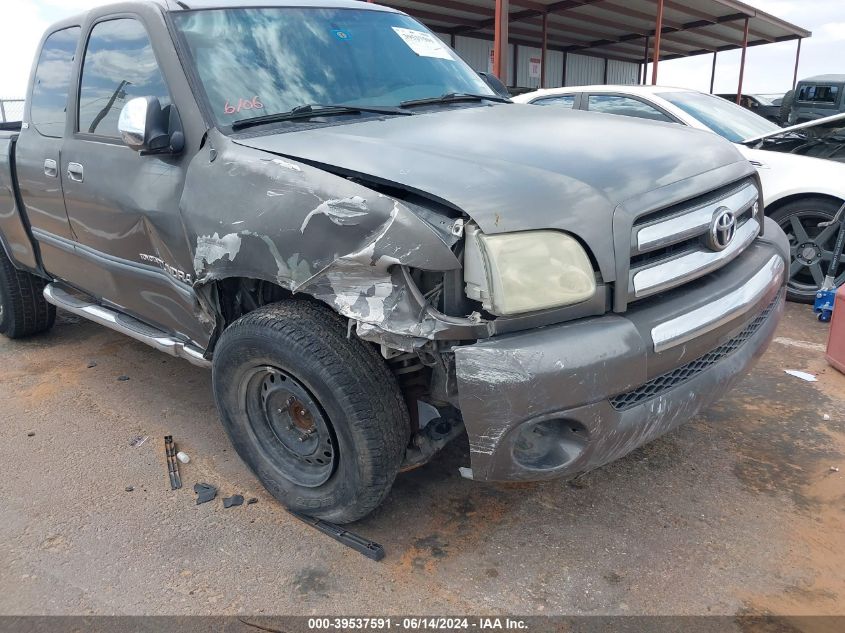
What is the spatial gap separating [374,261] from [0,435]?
2.58 m

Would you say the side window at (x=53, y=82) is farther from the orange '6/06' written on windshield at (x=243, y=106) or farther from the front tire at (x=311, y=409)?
the front tire at (x=311, y=409)

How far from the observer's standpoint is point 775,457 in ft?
9.66

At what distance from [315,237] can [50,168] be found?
2221 millimetres

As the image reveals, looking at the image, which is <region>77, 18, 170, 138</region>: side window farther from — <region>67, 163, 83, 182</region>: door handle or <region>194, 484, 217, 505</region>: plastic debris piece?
<region>194, 484, 217, 505</region>: plastic debris piece

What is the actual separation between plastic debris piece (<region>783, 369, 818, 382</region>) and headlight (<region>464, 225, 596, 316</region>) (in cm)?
256

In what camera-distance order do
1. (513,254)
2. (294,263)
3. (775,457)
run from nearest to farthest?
(513,254), (294,263), (775,457)

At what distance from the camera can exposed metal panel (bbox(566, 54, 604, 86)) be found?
24.7 metres

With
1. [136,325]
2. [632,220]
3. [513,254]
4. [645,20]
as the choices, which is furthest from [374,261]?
[645,20]

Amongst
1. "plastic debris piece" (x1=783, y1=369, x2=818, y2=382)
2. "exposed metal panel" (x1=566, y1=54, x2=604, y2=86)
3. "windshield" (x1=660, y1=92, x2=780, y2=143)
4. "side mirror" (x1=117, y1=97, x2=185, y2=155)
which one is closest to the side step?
"side mirror" (x1=117, y1=97, x2=185, y2=155)

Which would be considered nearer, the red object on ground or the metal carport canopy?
the red object on ground

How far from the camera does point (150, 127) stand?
8.34 feet

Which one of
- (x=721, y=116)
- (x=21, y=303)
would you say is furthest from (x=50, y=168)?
(x=721, y=116)

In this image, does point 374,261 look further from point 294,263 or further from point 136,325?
point 136,325

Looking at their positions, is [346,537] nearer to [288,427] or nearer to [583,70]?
[288,427]
